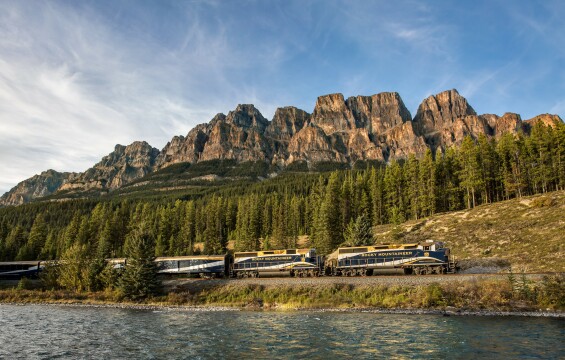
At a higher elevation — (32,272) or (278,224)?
(278,224)

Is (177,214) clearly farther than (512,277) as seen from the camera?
Yes

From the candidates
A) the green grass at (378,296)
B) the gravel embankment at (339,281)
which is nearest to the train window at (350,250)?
the gravel embankment at (339,281)

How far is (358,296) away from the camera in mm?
44531

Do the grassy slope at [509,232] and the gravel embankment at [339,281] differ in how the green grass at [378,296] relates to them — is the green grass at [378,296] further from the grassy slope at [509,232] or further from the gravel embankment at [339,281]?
the grassy slope at [509,232]

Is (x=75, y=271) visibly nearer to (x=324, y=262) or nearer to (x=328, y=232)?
(x=324, y=262)

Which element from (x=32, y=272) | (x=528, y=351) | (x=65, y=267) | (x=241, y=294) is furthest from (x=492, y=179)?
(x=32, y=272)

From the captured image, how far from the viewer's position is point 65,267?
213 feet

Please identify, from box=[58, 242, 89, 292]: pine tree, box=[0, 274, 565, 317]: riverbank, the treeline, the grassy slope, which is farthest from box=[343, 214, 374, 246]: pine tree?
box=[58, 242, 89, 292]: pine tree

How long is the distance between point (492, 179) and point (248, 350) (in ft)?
265

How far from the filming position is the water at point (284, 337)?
77.9ft

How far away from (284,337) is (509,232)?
50.1 metres

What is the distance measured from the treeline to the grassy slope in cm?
958

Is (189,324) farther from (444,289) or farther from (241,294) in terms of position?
(444,289)

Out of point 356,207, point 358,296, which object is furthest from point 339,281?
point 356,207
